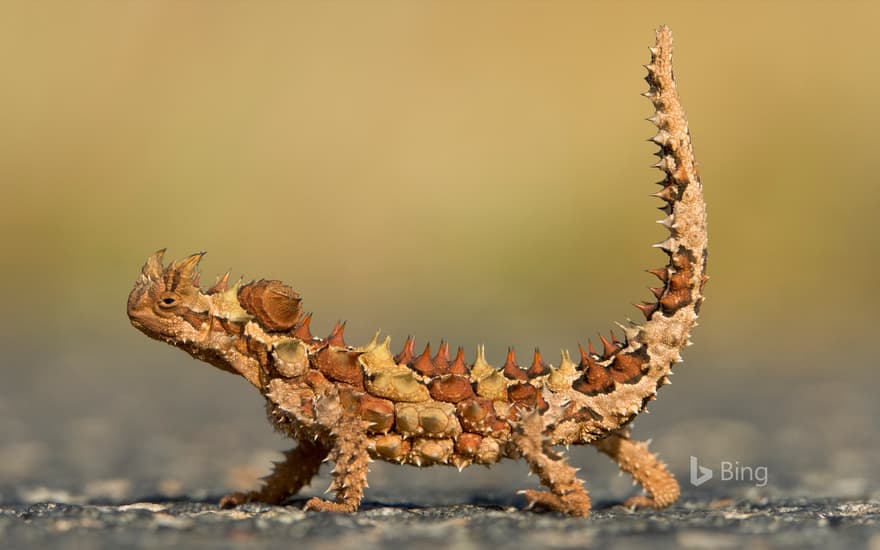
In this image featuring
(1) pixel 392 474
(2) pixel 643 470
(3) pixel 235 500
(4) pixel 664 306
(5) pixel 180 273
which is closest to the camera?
(4) pixel 664 306

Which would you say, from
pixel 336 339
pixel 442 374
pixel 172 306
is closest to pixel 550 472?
pixel 442 374

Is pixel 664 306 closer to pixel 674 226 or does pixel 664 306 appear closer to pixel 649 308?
pixel 649 308

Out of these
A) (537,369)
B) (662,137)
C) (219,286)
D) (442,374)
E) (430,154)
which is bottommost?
(442,374)

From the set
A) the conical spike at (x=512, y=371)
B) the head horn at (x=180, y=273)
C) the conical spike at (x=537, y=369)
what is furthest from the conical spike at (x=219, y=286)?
the conical spike at (x=537, y=369)

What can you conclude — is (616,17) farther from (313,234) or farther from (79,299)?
(79,299)

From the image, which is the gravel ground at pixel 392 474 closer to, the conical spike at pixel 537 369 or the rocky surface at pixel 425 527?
the rocky surface at pixel 425 527

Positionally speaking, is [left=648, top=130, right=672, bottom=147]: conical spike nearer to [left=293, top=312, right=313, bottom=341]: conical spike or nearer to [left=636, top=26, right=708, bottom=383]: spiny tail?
[left=636, top=26, right=708, bottom=383]: spiny tail

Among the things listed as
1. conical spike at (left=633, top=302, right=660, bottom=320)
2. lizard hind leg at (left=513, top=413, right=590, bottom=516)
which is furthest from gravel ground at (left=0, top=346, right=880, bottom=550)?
conical spike at (left=633, top=302, right=660, bottom=320)
